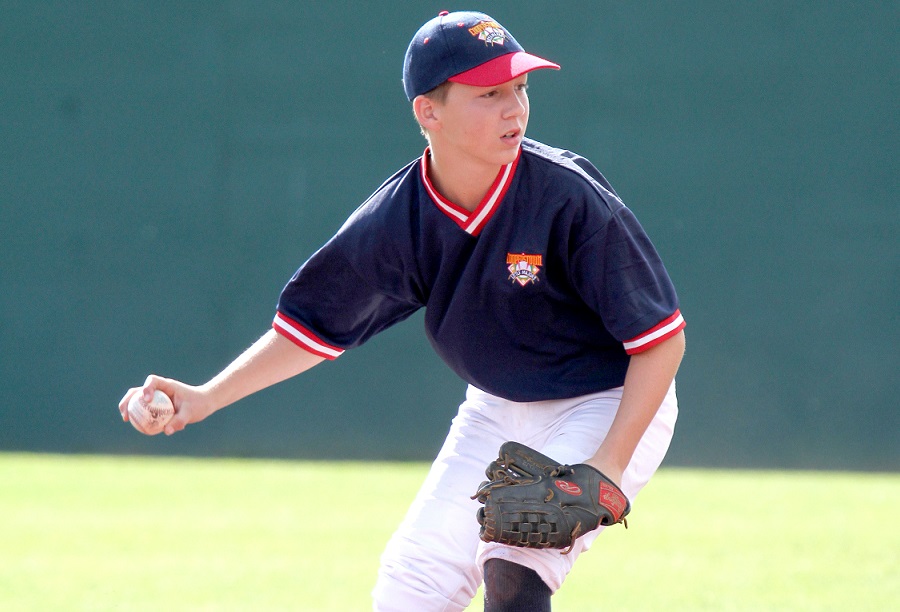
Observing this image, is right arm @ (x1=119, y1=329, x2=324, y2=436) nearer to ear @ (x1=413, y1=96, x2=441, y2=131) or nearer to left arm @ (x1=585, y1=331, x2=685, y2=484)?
ear @ (x1=413, y1=96, x2=441, y2=131)

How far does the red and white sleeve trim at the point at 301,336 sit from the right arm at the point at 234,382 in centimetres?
2

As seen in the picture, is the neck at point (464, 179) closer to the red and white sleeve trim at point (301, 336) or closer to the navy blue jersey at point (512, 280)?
the navy blue jersey at point (512, 280)

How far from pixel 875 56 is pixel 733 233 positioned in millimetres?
1575

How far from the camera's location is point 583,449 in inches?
111

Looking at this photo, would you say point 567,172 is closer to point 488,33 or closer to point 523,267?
point 523,267

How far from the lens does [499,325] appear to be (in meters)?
3.00

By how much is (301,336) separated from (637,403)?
1001 mm

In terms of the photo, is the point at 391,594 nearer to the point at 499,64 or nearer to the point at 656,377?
the point at 656,377

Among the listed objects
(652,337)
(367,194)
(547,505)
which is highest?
(652,337)

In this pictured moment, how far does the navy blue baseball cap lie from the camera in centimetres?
288

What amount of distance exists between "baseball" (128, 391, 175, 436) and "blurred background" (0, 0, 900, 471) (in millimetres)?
5298

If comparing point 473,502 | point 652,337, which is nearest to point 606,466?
point 652,337

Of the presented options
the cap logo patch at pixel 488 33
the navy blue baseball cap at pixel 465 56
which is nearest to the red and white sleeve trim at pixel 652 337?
the navy blue baseball cap at pixel 465 56

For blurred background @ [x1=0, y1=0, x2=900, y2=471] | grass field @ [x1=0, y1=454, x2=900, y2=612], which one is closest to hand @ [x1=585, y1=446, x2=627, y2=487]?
grass field @ [x1=0, y1=454, x2=900, y2=612]
